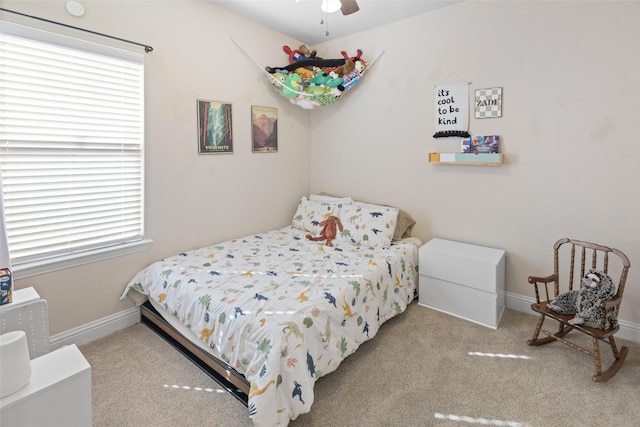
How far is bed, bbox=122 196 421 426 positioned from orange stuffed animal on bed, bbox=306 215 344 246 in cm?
4

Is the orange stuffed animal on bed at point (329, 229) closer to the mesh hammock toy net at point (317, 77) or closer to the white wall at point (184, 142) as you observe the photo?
the white wall at point (184, 142)

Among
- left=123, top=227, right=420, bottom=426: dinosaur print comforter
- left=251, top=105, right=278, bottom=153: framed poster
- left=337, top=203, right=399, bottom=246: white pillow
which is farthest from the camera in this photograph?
left=251, top=105, right=278, bottom=153: framed poster

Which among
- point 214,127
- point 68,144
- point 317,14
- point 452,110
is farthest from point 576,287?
point 68,144

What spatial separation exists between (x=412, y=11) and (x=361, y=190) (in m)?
1.72

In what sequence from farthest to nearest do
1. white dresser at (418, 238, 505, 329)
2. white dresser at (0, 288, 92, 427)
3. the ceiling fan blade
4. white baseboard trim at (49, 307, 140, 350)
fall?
1. white dresser at (418, 238, 505, 329)
2. white baseboard trim at (49, 307, 140, 350)
3. the ceiling fan blade
4. white dresser at (0, 288, 92, 427)

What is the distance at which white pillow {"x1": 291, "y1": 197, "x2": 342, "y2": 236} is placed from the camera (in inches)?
134

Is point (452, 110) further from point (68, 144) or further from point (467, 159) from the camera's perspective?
point (68, 144)

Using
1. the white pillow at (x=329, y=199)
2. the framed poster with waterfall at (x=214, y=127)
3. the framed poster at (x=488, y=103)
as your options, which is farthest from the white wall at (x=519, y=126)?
the framed poster with waterfall at (x=214, y=127)

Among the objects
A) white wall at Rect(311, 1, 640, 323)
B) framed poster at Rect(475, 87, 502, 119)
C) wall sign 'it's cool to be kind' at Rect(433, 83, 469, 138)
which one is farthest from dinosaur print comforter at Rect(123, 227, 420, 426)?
framed poster at Rect(475, 87, 502, 119)

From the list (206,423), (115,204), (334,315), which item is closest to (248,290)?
(334,315)

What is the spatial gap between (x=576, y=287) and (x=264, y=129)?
302 cm

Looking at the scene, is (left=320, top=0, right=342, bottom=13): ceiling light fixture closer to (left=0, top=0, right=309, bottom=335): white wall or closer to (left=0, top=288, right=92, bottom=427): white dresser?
(left=0, top=0, right=309, bottom=335): white wall

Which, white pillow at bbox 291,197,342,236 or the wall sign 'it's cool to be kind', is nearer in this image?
the wall sign 'it's cool to be kind'

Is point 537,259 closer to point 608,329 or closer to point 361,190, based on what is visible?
point 608,329
